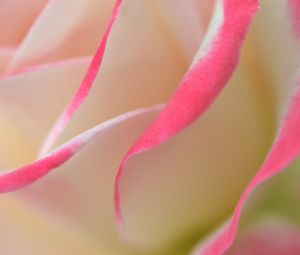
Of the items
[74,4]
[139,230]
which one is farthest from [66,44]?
[139,230]

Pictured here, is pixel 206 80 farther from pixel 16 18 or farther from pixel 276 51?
pixel 16 18

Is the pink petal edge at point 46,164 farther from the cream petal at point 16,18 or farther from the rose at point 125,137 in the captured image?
the cream petal at point 16,18

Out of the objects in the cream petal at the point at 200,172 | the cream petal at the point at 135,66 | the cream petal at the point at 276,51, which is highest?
the cream petal at the point at 135,66

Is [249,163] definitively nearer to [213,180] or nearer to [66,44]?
[213,180]

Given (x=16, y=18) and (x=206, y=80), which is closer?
(x=206, y=80)

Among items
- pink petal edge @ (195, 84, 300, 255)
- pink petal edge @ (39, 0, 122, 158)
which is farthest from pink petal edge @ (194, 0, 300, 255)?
pink petal edge @ (39, 0, 122, 158)

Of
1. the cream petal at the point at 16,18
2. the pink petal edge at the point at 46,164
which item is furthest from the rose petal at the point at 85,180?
the cream petal at the point at 16,18

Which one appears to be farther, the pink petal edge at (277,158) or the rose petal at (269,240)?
the rose petal at (269,240)

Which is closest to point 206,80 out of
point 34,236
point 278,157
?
point 278,157
